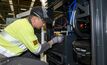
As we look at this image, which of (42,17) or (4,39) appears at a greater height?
(42,17)

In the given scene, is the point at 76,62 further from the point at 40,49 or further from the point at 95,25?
the point at 95,25

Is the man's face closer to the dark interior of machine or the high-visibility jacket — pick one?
the high-visibility jacket

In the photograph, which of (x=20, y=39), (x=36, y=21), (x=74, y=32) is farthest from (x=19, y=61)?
(x=74, y=32)

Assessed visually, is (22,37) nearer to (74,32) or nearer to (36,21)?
(36,21)

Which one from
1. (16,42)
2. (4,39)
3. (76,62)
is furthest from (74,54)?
(4,39)

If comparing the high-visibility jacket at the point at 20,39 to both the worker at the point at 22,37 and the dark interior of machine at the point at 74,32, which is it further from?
the dark interior of machine at the point at 74,32

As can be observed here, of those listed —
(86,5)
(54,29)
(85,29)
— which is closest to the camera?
(86,5)

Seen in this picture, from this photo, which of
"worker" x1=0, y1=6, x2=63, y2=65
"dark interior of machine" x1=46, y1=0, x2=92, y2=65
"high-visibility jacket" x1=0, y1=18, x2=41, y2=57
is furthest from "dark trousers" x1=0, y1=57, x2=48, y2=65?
"dark interior of machine" x1=46, y1=0, x2=92, y2=65

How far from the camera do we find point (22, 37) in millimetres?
2123

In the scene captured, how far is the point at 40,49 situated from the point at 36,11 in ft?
1.51

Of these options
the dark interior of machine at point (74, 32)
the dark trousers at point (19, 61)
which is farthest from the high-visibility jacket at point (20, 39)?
the dark interior of machine at point (74, 32)

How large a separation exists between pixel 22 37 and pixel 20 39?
6 cm

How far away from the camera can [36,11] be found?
7.22 ft

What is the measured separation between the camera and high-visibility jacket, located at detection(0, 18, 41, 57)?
210cm
